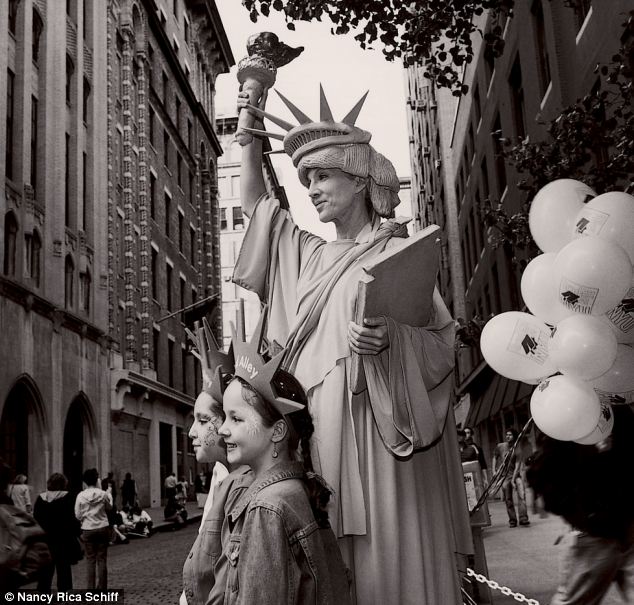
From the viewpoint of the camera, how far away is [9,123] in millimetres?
22781

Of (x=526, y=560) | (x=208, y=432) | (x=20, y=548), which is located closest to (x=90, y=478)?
(x=526, y=560)

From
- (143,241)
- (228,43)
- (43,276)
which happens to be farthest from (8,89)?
(228,43)

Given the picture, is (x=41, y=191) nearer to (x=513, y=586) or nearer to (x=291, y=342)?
(x=513, y=586)

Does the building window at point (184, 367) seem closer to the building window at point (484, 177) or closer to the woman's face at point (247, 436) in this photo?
the building window at point (484, 177)

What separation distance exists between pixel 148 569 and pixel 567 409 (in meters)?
11.2

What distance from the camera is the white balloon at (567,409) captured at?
4410 mm

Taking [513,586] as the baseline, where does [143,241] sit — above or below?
above

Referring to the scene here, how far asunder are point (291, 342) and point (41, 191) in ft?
75.7

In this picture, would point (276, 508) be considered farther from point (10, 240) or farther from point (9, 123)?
point (9, 123)

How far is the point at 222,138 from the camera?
270 ft

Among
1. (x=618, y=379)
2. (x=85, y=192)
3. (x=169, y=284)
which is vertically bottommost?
(x=618, y=379)

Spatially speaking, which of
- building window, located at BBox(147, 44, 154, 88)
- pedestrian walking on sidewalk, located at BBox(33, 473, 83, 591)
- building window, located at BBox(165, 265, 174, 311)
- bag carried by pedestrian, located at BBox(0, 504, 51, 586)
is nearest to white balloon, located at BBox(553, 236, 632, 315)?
bag carried by pedestrian, located at BBox(0, 504, 51, 586)

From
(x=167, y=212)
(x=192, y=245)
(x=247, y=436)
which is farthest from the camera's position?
(x=192, y=245)

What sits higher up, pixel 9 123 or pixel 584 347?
pixel 9 123
